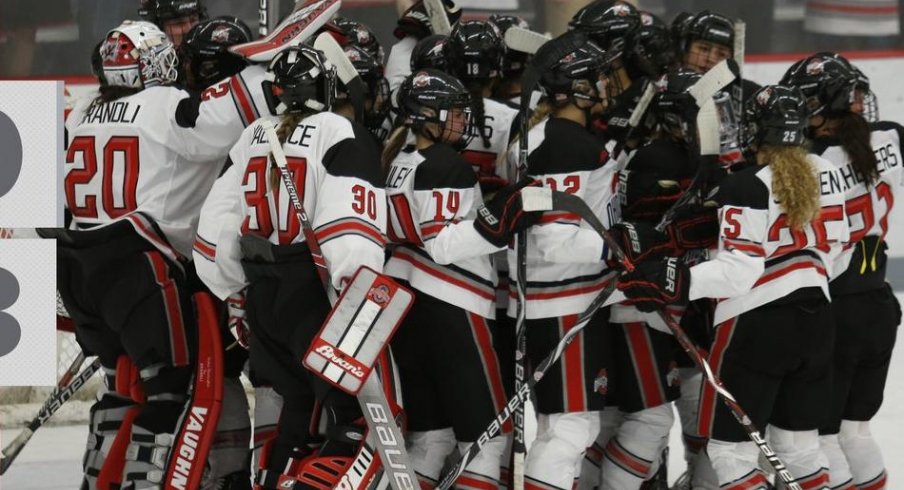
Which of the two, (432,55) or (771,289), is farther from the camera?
(432,55)

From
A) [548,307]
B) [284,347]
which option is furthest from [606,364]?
[284,347]

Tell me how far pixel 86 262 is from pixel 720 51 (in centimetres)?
180

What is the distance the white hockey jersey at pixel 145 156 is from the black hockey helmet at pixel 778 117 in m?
1.27

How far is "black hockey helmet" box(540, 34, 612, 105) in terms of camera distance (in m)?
3.69

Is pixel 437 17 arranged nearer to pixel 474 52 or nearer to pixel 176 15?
pixel 474 52

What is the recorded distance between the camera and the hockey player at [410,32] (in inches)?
178

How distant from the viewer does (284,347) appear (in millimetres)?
3691

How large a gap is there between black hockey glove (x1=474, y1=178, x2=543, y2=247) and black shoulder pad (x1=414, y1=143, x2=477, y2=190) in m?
0.09

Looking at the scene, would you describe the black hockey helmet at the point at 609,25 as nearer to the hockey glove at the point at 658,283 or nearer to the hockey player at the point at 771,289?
the hockey player at the point at 771,289

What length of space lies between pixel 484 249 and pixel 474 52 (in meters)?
0.64

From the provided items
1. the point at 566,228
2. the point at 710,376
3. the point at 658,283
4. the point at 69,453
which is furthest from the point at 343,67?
the point at 69,453

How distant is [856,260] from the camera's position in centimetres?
402

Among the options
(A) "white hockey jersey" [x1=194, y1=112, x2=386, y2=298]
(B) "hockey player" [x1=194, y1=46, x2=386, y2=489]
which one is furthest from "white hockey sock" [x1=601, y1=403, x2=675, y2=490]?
(A) "white hockey jersey" [x1=194, y1=112, x2=386, y2=298]

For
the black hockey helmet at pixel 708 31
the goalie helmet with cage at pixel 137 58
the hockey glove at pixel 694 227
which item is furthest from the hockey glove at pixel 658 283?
the goalie helmet with cage at pixel 137 58
